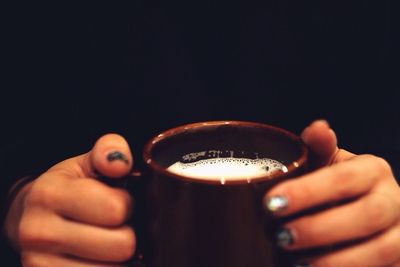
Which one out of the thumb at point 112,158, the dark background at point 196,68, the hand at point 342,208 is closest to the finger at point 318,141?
the hand at point 342,208

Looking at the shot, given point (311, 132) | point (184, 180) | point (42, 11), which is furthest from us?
point (42, 11)

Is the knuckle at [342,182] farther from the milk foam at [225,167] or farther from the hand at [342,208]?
the milk foam at [225,167]

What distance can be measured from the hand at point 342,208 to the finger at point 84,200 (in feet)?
0.64

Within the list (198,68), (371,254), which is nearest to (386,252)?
(371,254)

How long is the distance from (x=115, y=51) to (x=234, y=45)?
13.7 inches

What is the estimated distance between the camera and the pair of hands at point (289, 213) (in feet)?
1.69

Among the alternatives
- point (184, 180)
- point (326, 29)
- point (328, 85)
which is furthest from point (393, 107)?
point (184, 180)

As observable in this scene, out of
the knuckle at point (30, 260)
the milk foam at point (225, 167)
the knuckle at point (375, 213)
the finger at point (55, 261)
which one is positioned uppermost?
the milk foam at point (225, 167)

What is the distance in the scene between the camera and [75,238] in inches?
23.0

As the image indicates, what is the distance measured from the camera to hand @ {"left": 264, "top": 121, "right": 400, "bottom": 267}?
0.48 m

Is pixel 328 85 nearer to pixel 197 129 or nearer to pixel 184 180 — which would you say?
pixel 197 129

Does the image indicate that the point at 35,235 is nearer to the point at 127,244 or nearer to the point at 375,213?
the point at 127,244

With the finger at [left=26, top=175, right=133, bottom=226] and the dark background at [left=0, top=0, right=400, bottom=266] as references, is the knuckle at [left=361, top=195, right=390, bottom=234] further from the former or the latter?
the dark background at [left=0, top=0, right=400, bottom=266]

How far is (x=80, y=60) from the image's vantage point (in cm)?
130
